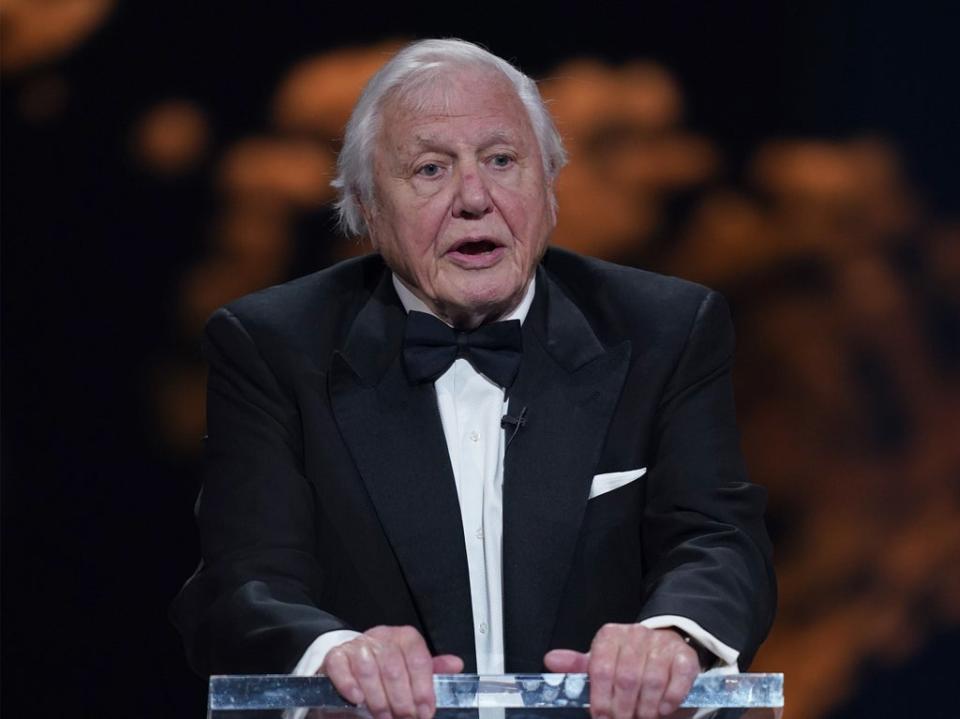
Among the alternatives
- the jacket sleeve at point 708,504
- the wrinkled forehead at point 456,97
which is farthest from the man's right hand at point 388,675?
the wrinkled forehead at point 456,97

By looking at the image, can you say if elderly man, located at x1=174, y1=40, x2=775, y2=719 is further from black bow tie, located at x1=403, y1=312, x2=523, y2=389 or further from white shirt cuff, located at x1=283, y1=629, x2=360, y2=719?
white shirt cuff, located at x1=283, y1=629, x2=360, y2=719

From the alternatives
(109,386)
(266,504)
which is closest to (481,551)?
(266,504)

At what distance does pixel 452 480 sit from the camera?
2.21m

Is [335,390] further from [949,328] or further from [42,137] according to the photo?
[949,328]

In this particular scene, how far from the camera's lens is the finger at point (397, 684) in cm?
159

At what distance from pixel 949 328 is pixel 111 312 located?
1.68 meters

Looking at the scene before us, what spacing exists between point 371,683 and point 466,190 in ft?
2.70

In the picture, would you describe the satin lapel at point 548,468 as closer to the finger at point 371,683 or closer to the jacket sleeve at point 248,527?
the jacket sleeve at point 248,527

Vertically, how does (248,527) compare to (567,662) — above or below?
above

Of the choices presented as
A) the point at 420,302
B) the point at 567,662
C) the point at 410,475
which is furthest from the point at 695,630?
the point at 420,302

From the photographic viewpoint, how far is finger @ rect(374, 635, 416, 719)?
159 cm

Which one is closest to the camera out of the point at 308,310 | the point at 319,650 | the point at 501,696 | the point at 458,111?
the point at 501,696

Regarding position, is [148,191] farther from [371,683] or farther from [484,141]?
[371,683]

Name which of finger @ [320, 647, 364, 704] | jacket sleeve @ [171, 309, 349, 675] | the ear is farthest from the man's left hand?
the ear
